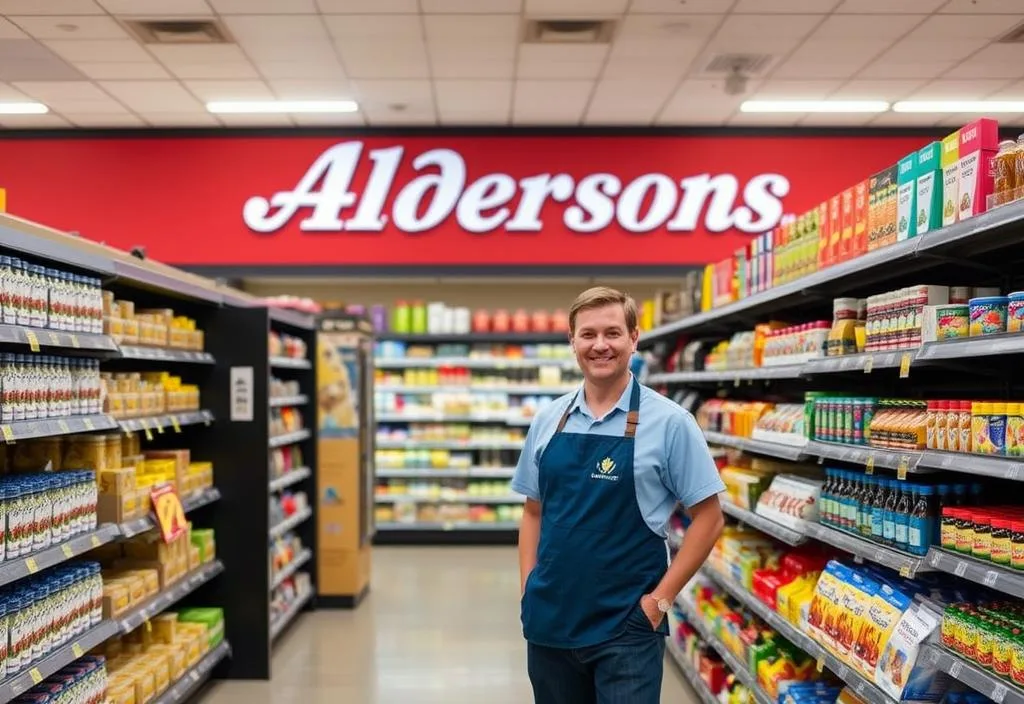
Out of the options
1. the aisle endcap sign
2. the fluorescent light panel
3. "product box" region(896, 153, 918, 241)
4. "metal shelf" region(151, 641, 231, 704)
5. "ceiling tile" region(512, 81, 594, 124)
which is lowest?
"metal shelf" region(151, 641, 231, 704)

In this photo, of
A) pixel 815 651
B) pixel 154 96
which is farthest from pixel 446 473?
pixel 815 651

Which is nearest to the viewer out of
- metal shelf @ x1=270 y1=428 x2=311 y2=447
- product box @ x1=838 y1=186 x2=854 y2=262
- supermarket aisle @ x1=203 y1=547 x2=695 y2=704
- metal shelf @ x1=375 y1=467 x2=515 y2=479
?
product box @ x1=838 y1=186 x2=854 y2=262

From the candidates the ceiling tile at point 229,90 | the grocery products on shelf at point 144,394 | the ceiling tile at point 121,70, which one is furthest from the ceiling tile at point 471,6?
the grocery products on shelf at point 144,394

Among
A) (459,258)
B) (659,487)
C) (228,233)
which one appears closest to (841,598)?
(659,487)

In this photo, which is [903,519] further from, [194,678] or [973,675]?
[194,678]

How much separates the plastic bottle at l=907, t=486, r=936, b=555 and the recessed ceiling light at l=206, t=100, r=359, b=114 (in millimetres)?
7170

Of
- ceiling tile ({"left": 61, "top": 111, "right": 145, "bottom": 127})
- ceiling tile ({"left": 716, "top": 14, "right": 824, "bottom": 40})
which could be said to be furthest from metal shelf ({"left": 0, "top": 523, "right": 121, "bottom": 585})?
ceiling tile ({"left": 61, "top": 111, "right": 145, "bottom": 127})

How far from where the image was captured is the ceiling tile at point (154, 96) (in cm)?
844

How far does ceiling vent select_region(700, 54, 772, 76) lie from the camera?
7786mm

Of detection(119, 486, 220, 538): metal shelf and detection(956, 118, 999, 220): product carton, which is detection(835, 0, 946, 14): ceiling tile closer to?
detection(956, 118, 999, 220): product carton

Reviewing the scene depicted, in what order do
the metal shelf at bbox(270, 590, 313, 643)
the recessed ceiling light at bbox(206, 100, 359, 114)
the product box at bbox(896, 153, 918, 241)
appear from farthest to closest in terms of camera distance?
the recessed ceiling light at bbox(206, 100, 359, 114), the metal shelf at bbox(270, 590, 313, 643), the product box at bbox(896, 153, 918, 241)

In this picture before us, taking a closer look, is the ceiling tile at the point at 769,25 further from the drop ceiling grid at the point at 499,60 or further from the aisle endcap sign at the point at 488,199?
the aisle endcap sign at the point at 488,199

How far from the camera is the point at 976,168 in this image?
9.06ft

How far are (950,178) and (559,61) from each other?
17.7 feet
